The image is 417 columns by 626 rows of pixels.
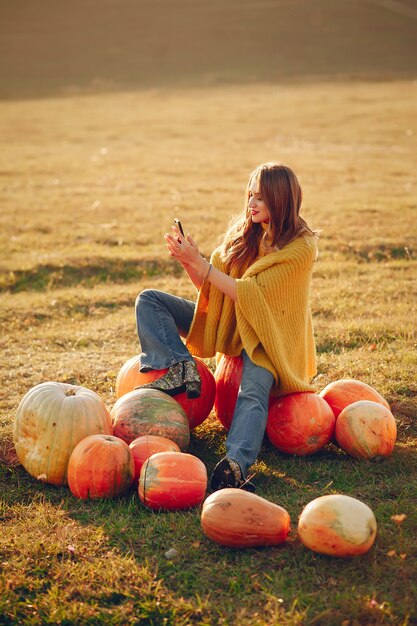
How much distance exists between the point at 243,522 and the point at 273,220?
2042 millimetres

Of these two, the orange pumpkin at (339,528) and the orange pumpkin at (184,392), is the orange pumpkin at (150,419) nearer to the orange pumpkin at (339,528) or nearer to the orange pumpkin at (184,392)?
the orange pumpkin at (184,392)

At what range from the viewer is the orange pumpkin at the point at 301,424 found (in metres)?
4.80

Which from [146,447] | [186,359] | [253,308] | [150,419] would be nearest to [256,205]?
[253,308]

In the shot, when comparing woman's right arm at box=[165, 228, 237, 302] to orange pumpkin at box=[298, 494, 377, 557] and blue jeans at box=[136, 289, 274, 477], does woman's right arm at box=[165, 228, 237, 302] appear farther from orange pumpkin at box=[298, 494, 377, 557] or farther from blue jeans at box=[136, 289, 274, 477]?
orange pumpkin at box=[298, 494, 377, 557]

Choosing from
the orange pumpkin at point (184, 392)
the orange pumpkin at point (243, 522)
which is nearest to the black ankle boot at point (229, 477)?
the orange pumpkin at point (243, 522)

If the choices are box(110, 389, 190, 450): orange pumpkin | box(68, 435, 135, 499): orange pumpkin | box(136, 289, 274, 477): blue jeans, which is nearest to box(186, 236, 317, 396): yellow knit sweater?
box(136, 289, 274, 477): blue jeans

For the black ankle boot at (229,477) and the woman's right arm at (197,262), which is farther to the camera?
the woman's right arm at (197,262)

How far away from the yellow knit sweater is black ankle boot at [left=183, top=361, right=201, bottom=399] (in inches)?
10.5

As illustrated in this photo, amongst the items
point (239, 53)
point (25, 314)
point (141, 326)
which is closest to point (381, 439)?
point (141, 326)

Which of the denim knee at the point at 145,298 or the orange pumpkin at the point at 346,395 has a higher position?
the denim knee at the point at 145,298

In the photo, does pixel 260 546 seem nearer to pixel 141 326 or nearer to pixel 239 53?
pixel 141 326

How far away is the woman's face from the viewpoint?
4988mm

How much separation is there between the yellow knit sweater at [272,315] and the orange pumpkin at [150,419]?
23.8 inches

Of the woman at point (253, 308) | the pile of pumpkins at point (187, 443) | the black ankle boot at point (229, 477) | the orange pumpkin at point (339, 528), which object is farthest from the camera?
the woman at point (253, 308)
